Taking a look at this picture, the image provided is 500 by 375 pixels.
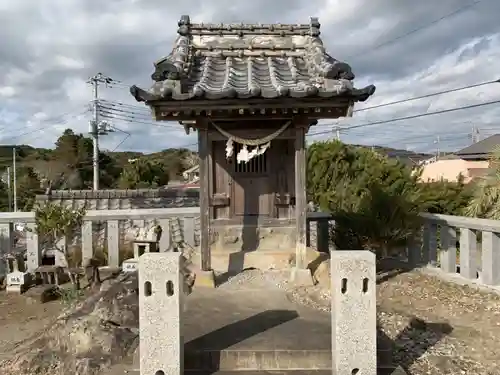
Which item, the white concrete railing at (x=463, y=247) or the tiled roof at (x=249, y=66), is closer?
the tiled roof at (x=249, y=66)

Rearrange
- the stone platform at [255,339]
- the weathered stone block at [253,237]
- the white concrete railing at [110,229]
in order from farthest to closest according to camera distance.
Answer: the white concrete railing at [110,229]
the weathered stone block at [253,237]
the stone platform at [255,339]

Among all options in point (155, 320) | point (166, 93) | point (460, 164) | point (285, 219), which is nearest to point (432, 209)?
point (285, 219)

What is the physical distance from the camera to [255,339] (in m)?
4.83

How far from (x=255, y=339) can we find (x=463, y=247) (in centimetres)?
514

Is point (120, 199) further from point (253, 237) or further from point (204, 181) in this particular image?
point (204, 181)

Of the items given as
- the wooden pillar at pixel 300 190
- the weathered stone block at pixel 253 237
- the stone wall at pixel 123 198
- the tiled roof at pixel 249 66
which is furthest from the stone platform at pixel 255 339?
the stone wall at pixel 123 198

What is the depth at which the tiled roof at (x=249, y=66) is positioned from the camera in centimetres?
619

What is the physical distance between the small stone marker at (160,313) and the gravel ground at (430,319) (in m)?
2.18

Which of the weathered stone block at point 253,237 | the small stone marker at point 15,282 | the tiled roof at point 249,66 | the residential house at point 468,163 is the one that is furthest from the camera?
the residential house at point 468,163

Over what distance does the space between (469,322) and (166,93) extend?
5435 millimetres

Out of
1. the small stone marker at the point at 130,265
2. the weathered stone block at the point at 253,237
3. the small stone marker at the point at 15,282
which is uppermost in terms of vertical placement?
the weathered stone block at the point at 253,237

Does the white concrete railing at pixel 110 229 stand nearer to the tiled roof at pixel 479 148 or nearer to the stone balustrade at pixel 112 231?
the stone balustrade at pixel 112 231

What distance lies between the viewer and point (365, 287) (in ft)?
13.3

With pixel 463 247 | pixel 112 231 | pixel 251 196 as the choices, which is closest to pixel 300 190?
pixel 251 196
